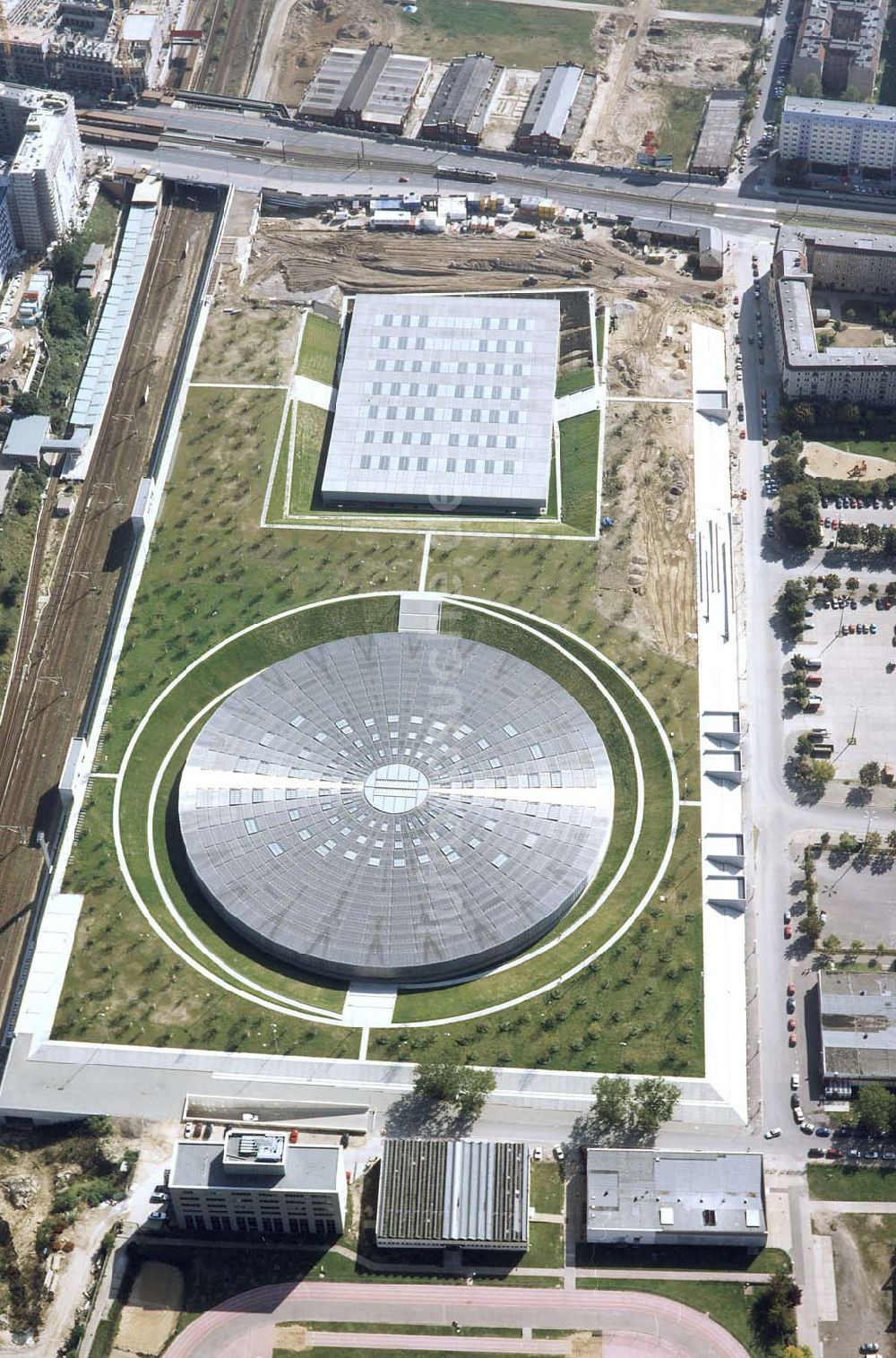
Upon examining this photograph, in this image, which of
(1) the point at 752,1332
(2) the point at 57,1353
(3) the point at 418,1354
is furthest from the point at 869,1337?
(2) the point at 57,1353

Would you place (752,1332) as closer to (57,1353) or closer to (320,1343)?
(320,1343)

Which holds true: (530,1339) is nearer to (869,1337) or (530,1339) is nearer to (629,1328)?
(629,1328)

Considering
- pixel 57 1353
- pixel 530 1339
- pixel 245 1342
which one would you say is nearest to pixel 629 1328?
pixel 530 1339

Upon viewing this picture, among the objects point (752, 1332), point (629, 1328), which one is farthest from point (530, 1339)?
point (752, 1332)

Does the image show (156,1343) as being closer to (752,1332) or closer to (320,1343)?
(320,1343)

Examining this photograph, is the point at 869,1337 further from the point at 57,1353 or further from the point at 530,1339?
the point at 57,1353

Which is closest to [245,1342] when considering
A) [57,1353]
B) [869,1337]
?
[57,1353]
